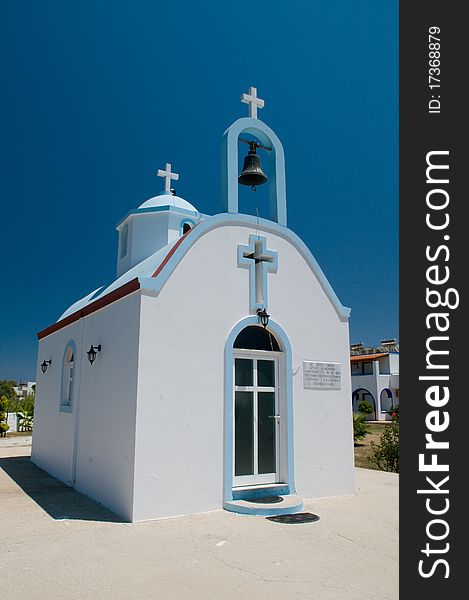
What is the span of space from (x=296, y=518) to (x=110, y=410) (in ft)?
10.2

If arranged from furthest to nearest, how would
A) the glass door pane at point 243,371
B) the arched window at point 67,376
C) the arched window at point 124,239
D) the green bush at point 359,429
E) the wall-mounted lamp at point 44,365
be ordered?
the green bush at point 359,429
the arched window at point 124,239
the wall-mounted lamp at point 44,365
the arched window at point 67,376
the glass door pane at point 243,371

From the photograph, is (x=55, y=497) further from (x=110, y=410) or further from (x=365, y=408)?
(x=365, y=408)

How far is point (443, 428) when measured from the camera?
4.59m

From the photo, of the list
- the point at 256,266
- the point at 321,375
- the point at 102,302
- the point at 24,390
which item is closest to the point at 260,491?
the point at 321,375

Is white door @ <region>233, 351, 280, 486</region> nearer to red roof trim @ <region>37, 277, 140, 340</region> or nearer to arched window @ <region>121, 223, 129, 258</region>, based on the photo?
red roof trim @ <region>37, 277, 140, 340</region>

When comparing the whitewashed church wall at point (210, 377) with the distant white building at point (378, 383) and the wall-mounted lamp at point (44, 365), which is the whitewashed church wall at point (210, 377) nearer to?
the wall-mounted lamp at point (44, 365)

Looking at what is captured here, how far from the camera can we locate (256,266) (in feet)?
26.7

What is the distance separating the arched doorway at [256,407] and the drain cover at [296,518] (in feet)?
3.23

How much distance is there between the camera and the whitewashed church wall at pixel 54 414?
9.52 metres

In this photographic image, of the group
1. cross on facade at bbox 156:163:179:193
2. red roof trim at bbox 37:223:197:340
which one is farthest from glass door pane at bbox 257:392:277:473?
cross on facade at bbox 156:163:179:193

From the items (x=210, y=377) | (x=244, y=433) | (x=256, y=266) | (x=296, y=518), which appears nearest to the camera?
(x=296, y=518)

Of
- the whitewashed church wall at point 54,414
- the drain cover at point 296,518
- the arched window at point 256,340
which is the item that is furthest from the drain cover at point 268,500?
the whitewashed church wall at point 54,414

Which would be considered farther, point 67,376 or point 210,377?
point 67,376

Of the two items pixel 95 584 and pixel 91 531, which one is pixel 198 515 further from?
pixel 95 584
